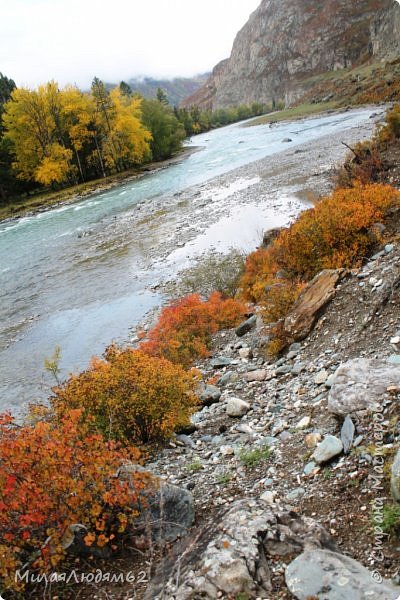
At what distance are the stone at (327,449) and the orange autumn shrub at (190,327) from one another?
6.89 m

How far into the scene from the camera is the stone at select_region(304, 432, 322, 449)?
680cm

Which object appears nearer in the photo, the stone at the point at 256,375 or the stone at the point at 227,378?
the stone at the point at 256,375

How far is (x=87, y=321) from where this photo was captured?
63.4ft

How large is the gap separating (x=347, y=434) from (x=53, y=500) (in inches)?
162

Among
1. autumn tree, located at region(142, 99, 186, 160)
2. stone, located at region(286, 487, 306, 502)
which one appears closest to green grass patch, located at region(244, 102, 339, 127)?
autumn tree, located at region(142, 99, 186, 160)

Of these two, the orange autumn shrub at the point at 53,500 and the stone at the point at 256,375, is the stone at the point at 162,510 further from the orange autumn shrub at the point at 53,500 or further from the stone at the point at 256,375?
the stone at the point at 256,375

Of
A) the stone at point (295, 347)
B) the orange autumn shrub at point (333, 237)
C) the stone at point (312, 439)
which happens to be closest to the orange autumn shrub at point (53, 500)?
the stone at point (312, 439)

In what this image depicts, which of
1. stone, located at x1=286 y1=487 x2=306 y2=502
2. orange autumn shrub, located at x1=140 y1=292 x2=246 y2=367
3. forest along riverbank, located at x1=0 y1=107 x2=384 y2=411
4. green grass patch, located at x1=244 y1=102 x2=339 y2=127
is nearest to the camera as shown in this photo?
stone, located at x1=286 y1=487 x2=306 y2=502

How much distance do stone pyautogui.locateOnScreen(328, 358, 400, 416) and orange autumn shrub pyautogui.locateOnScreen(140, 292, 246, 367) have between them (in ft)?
21.6

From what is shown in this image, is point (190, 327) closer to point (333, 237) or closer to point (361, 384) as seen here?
point (333, 237)

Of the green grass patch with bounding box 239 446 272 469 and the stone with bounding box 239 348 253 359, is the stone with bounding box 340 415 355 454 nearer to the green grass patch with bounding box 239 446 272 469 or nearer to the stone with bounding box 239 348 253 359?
the green grass patch with bounding box 239 446 272 469

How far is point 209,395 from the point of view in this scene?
34.2ft

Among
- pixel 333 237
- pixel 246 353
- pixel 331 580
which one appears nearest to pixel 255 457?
pixel 331 580

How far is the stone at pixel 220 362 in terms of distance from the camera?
1218cm
